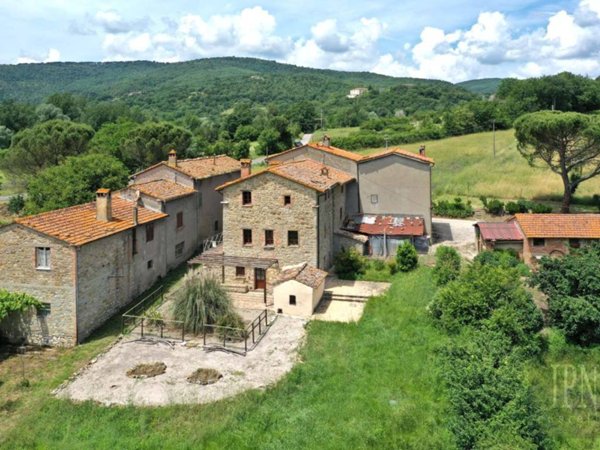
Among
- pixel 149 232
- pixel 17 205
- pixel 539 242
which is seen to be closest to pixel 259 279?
pixel 149 232

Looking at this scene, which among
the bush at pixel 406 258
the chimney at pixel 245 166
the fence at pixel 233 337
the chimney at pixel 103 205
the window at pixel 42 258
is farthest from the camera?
the chimney at pixel 245 166

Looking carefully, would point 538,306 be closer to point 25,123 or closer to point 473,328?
point 473,328

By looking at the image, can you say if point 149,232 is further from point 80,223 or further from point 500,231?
point 500,231

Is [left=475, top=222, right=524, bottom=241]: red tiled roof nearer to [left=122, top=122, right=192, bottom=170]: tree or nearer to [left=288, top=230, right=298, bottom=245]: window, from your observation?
[left=288, top=230, right=298, bottom=245]: window

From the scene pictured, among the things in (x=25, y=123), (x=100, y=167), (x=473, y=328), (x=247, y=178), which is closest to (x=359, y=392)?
(x=473, y=328)

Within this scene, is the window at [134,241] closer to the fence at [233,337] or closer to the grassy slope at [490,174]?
the fence at [233,337]

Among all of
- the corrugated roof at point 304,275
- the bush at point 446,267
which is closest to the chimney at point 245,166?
the corrugated roof at point 304,275
